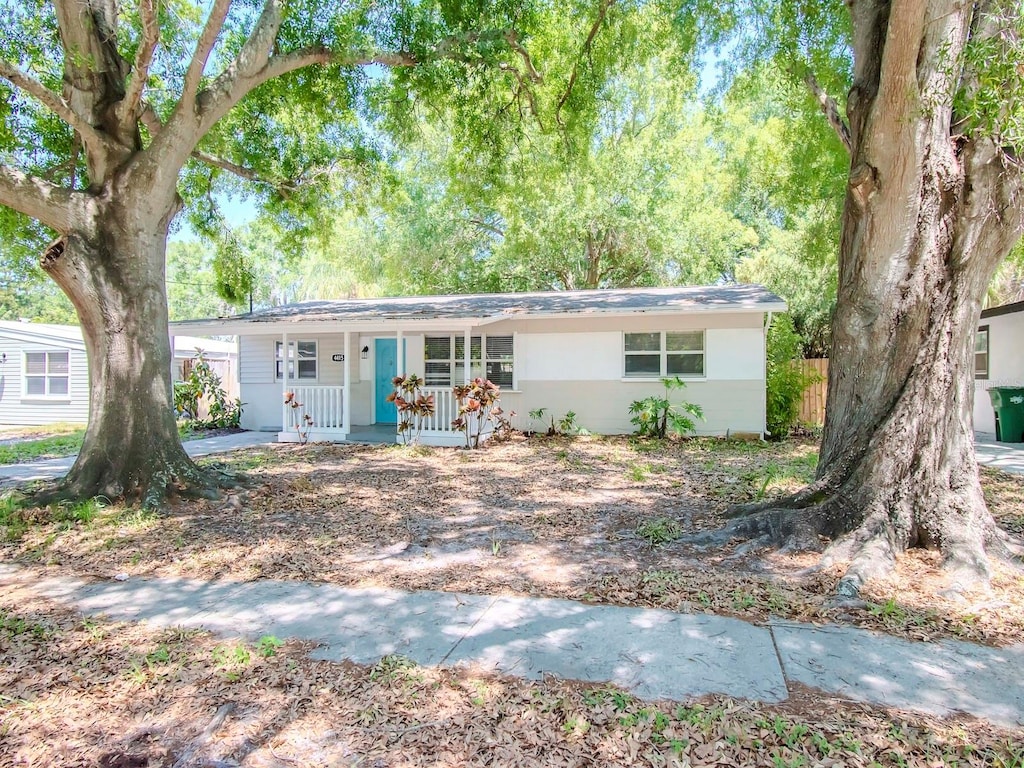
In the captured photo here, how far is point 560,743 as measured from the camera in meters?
2.67

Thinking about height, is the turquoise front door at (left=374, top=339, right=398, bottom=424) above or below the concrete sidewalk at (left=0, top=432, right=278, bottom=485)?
above

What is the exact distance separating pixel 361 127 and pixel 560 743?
36.7 ft

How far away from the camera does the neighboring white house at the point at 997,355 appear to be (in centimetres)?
1332

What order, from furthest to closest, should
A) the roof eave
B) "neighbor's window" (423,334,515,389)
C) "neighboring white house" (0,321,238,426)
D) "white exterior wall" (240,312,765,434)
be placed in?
"neighboring white house" (0,321,238,426) < "neighbor's window" (423,334,515,389) < "white exterior wall" (240,312,765,434) < the roof eave

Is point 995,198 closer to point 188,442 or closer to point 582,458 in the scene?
point 582,458

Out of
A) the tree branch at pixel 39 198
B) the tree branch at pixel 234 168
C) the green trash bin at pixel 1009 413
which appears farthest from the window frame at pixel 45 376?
the green trash bin at pixel 1009 413

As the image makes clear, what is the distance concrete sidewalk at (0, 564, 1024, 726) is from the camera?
3.11m

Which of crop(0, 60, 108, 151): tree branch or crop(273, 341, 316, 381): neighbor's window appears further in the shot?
crop(273, 341, 316, 381): neighbor's window

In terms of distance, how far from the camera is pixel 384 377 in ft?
50.3

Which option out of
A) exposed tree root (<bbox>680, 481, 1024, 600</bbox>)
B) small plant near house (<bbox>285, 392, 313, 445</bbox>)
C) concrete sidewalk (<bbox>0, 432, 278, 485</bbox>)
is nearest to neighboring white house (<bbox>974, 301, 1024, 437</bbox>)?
exposed tree root (<bbox>680, 481, 1024, 600</bbox>)

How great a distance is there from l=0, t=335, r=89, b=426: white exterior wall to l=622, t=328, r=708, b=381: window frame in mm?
15815

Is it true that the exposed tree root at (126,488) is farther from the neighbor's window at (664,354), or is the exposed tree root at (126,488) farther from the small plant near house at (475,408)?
the neighbor's window at (664,354)

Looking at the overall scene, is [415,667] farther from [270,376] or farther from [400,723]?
[270,376]

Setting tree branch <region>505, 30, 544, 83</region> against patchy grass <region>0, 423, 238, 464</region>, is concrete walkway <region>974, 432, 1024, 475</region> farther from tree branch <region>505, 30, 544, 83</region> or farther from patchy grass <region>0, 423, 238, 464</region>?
patchy grass <region>0, 423, 238, 464</region>
